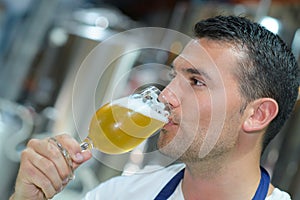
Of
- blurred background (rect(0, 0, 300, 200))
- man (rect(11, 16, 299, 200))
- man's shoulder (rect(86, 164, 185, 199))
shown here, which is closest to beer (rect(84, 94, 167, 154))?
man (rect(11, 16, 299, 200))

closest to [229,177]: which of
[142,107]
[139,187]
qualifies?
[139,187]

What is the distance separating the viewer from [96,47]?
3.62 meters

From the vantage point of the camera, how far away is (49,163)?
1.13 m

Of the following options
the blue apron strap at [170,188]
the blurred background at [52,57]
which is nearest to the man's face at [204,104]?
the blue apron strap at [170,188]

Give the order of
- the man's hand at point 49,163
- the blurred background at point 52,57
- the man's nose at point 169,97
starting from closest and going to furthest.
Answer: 1. the man's hand at point 49,163
2. the man's nose at point 169,97
3. the blurred background at point 52,57

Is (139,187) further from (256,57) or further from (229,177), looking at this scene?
(256,57)

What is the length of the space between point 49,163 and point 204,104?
18.5 inches

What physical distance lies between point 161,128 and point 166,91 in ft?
0.33

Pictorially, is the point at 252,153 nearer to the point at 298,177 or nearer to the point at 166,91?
the point at 166,91

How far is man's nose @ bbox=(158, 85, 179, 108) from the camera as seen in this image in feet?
4.17

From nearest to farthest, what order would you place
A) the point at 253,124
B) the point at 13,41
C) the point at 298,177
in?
the point at 253,124
the point at 298,177
the point at 13,41

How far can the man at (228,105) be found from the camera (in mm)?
1351

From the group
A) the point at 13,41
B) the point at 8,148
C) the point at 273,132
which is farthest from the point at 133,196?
the point at 13,41

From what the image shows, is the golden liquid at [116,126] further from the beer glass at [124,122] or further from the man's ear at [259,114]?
the man's ear at [259,114]
